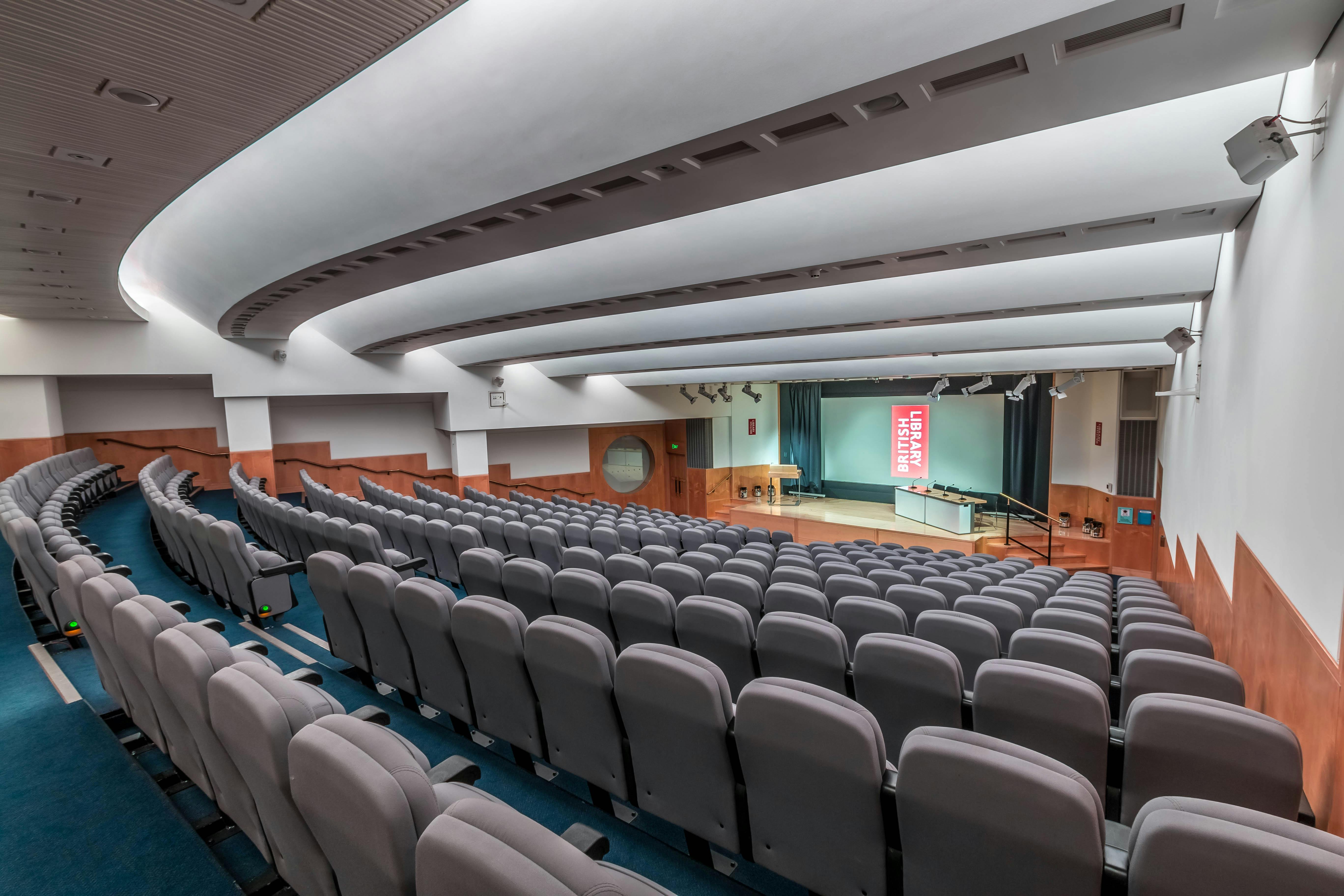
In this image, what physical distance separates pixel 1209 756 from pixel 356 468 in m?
16.9

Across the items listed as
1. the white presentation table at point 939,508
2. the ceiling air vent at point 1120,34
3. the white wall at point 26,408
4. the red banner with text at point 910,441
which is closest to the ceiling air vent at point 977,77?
the ceiling air vent at point 1120,34

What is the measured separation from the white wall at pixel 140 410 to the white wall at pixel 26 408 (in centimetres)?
162

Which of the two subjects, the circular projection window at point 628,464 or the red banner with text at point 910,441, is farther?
the circular projection window at point 628,464

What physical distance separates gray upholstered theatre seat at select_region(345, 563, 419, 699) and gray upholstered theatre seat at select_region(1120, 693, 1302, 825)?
3.27 metres

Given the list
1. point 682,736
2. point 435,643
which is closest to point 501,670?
point 435,643

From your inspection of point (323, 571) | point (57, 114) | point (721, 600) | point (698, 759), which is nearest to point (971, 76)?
point (721, 600)

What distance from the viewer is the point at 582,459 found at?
2014 centimetres

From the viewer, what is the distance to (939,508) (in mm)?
15773

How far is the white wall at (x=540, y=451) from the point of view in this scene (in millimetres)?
18453

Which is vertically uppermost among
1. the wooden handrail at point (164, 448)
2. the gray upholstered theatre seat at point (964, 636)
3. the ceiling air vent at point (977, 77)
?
the ceiling air vent at point (977, 77)

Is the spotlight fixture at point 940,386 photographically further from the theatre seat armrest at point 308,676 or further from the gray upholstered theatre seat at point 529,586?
the theatre seat armrest at point 308,676

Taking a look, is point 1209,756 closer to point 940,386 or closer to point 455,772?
point 455,772

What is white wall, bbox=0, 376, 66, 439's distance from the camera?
10.5 m

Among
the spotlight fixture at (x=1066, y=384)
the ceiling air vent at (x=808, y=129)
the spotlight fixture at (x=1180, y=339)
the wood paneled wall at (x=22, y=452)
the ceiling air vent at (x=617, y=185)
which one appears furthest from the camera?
the spotlight fixture at (x=1066, y=384)
